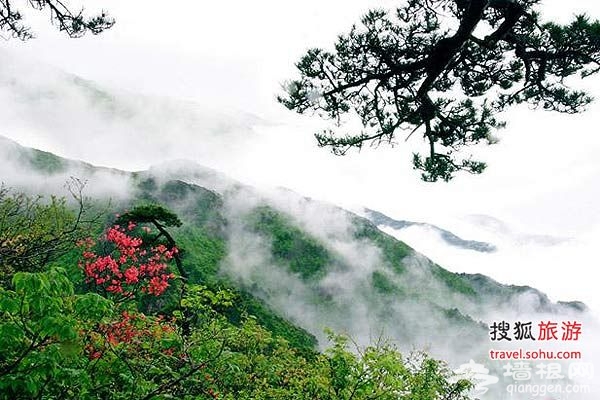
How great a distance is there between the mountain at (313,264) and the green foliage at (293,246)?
0.26 metres

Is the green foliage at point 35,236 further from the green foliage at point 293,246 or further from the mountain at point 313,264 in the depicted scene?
the green foliage at point 293,246

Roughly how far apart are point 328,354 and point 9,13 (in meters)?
6.12

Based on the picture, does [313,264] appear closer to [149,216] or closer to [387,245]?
[387,245]

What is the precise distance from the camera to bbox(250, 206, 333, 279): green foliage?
13812 centimetres

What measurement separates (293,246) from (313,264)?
23.2ft

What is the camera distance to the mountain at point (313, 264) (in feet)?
402

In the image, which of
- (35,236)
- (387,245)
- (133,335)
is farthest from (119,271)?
(387,245)

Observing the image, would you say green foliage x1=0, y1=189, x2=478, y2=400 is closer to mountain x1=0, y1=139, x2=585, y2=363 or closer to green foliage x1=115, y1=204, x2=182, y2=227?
green foliage x1=115, y1=204, x2=182, y2=227

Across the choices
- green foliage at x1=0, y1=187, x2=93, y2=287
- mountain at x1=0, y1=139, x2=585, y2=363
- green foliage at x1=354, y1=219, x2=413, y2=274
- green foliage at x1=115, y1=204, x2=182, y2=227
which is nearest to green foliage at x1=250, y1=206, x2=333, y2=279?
mountain at x1=0, y1=139, x2=585, y2=363

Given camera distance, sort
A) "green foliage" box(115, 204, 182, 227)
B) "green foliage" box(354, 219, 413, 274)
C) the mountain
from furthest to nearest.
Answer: "green foliage" box(354, 219, 413, 274) → the mountain → "green foliage" box(115, 204, 182, 227)

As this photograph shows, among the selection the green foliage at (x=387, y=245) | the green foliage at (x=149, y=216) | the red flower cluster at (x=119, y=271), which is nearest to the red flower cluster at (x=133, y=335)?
the red flower cluster at (x=119, y=271)

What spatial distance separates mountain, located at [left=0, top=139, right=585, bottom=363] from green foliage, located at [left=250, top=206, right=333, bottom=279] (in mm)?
264

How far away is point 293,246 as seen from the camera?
14250 centimetres

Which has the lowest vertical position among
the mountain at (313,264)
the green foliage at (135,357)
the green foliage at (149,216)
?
the green foliage at (135,357)
